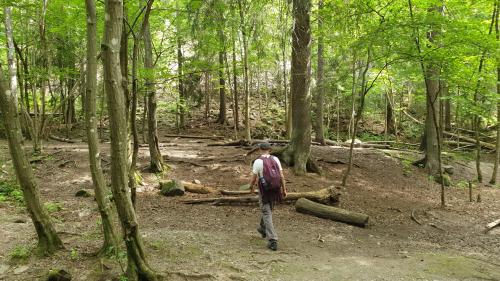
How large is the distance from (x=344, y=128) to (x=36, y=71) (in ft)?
73.2

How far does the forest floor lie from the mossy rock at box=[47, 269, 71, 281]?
171 millimetres

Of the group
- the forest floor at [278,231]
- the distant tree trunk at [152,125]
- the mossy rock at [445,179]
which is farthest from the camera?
the mossy rock at [445,179]

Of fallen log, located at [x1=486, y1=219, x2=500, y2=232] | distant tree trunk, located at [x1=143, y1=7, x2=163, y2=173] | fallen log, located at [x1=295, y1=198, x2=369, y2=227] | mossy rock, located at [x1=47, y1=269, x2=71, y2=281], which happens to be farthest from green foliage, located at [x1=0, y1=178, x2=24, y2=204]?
fallen log, located at [x1=486, y1=219, x2=500, y2=232]

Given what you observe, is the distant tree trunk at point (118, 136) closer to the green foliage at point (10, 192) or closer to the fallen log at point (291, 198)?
the fallen log at point (291, 198)

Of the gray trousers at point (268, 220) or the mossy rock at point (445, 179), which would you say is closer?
the gray trousers at point (268, 220)

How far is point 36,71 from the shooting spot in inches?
592

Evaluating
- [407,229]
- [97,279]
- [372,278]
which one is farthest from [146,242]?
[407,229]

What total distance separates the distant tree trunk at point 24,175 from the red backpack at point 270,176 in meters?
3.46

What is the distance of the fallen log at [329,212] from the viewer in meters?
8.63

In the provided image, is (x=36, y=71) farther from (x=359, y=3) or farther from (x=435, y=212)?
(x=435, y=212)

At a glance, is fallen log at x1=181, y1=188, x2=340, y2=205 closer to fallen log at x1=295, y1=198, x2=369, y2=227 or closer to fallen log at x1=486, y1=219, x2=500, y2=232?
fallen log at x1=295, y1=198, x2=369, y2=227

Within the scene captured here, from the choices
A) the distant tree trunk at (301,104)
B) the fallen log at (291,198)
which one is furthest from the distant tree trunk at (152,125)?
the distant tree trunk at (301,104)

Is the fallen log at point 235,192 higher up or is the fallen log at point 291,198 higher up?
the fallen log at point 235,192

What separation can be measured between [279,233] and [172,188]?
3.64 m
